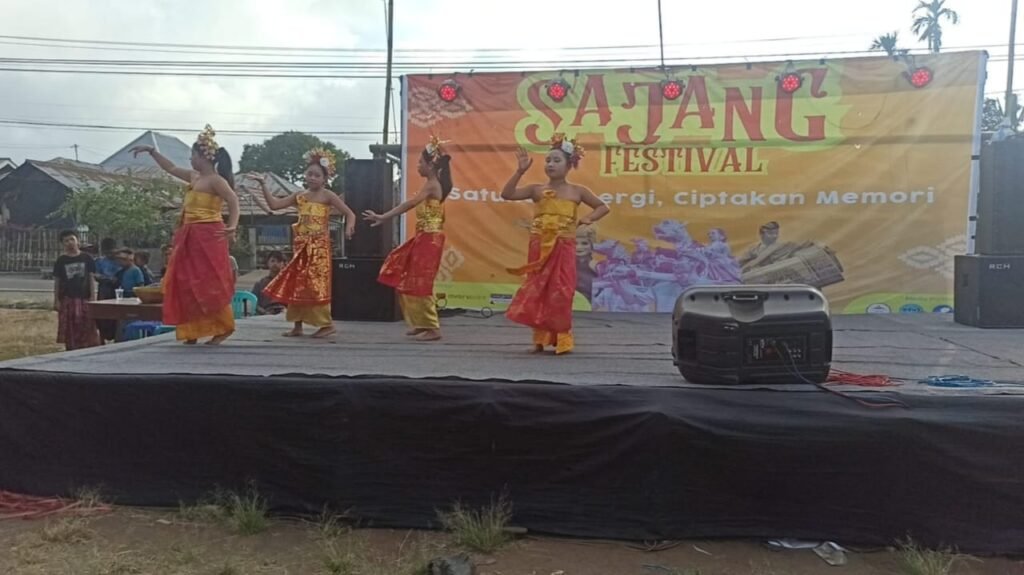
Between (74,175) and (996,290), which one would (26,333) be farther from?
(74,175)

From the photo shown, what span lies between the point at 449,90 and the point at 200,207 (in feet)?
11.6

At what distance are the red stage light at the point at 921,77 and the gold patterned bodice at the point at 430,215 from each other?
4.60 m

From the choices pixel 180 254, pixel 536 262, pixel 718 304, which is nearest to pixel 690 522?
pixel 718 304

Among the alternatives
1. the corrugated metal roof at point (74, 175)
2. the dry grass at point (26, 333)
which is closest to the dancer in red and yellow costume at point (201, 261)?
the dry grass at point (26, 333)

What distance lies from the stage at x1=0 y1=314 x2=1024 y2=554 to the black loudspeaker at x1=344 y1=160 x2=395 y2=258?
3.17 meters

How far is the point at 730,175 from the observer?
7.25 meters

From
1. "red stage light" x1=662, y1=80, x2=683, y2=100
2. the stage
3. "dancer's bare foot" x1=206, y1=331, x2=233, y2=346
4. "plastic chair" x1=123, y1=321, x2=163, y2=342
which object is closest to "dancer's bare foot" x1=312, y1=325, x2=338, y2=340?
"dancer's bare foot" x1=206, y1=331, x2=233, y2=346

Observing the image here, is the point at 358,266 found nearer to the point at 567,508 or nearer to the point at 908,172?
the point at 567,508

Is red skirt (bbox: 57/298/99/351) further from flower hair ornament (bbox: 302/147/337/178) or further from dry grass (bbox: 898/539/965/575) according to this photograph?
dry grass (bbox: 898/539/965/575)

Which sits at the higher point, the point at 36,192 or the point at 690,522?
the point at 36,192

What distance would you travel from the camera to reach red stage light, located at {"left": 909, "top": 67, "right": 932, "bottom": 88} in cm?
690

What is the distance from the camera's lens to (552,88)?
7.46 meters

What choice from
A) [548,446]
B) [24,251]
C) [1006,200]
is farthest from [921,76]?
[24,251]

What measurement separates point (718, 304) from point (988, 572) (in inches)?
50.3
